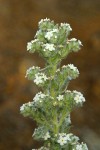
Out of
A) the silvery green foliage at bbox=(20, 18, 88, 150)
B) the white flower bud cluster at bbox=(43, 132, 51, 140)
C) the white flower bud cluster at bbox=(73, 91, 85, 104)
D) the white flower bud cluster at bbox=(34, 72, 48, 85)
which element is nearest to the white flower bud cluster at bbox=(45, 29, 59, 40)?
the silvery green foliage at bbox=(20, 18, 88, 150)

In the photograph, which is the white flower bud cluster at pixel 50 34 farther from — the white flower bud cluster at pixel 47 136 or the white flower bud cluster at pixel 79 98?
the white flower bud cluster at pixel 47 136

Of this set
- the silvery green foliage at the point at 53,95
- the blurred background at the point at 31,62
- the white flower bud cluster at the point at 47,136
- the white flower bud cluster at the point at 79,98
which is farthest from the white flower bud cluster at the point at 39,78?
the blurred background at the point at 31,62

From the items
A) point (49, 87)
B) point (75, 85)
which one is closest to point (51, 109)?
point (49, 87)

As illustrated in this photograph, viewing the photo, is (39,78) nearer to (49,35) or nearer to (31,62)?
(49,35)

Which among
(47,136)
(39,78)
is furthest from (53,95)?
(47,136)

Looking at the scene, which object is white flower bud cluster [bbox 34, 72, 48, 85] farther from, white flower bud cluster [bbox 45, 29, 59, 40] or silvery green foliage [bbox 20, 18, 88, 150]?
white flower bud cluster [bbox 45, 29, 59, 40]

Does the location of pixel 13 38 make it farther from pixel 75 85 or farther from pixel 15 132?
pixel 15 132

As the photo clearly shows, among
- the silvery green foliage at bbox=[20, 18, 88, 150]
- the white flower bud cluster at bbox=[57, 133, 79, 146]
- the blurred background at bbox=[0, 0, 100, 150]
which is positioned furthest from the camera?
the blurred background at bbox=[0, 0, 100, 150]
